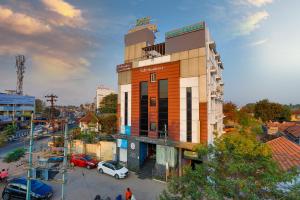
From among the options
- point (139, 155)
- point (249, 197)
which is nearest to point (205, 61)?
point (139, 155)

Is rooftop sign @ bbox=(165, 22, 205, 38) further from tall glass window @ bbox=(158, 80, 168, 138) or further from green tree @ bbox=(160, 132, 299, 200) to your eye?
green tree @ bbox=(160, 132, 299, 200)

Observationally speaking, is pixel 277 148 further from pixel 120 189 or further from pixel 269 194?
pixel 120 189

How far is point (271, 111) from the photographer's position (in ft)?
218

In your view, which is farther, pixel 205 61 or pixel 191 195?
pixel 205 61

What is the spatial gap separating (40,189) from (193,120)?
1769 centimetres

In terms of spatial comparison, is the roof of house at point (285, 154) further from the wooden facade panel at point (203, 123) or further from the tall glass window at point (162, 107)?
→ the tall glass window at point (162, 107)

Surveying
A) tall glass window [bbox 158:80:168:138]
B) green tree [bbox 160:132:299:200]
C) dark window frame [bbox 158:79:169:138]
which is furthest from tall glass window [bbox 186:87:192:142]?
green tree [bbox 160:132:299:200]

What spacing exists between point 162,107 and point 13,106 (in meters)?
68.0

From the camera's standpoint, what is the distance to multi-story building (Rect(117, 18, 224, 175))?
2277 centimetres

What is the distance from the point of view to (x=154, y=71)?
26.3 m

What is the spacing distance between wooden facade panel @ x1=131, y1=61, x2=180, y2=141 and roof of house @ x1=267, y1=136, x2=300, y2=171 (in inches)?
425

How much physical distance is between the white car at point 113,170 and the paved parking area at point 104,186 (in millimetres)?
512

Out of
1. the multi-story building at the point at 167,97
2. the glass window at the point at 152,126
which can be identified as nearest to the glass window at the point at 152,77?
the multi-story building at the point at 167,97

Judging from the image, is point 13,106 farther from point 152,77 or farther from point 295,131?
point 295,131
